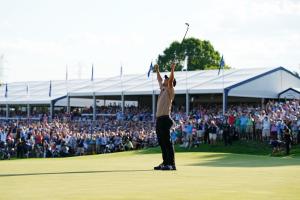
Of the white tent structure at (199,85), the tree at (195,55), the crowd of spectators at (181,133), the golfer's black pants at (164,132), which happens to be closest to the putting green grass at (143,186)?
the golfer's black pants at (164,132)

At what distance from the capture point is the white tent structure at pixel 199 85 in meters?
44.4

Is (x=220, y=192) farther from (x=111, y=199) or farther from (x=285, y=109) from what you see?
(x=285, y=109)

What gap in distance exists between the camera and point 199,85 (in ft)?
152

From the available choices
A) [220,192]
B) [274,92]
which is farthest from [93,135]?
[220,192]

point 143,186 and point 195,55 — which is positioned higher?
point 195,55

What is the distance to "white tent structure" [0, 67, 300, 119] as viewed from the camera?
146ft

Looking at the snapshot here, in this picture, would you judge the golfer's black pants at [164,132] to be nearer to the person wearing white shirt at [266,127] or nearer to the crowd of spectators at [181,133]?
the crowd of spectators at [181,133]

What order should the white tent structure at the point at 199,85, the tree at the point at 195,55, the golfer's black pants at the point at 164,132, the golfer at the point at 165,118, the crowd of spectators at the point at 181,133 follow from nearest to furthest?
1. the golfer at the point at 165,118
2. the golfer's black pants at the point at 164,132
3. the crowd of spectators at the point at 181,133
4. the white tent structure at the point at 199,85
5. the tree at the point at 195,55

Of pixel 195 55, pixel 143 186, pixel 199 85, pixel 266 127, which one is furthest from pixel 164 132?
pixel 195 55

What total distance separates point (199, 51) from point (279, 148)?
221ft

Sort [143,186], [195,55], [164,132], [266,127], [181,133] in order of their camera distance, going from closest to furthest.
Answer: [143,186]
[164,132]
[266,127]
[181,133]
[195,55]

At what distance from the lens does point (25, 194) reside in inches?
304

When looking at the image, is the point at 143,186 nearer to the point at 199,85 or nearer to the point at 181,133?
the point at 181,133

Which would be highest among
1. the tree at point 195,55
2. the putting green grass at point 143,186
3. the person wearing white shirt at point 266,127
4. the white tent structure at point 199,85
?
the tree at point 195,55
